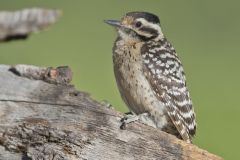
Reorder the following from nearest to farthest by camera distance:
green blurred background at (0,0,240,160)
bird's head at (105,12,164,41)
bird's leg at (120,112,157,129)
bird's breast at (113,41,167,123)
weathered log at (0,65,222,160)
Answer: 1. weathered log at (0,65,222,160)
2. bird's leg at (120,112,157,129)
3. bird's breast at (113,41,167,123)
4. bird's head at (105,12,164,41)
5. green blurred background at (0,0,240,160)

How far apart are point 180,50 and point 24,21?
17.7ft

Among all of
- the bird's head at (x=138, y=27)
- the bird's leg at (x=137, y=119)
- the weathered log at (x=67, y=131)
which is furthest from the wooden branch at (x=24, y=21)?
the bird's leg at (x=137, y=119)

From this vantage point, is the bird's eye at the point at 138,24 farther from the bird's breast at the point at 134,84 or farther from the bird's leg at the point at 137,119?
the bird's leg at the point at 137,119

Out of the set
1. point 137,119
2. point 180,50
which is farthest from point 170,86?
point 180,50

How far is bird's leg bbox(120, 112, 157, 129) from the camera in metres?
8.35

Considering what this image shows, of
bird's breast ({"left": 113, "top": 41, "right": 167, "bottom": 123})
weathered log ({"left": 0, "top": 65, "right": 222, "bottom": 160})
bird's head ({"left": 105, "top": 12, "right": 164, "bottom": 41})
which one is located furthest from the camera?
bird's head ({"left": 105, "top": 12, "right": 164, "bottom": 41})

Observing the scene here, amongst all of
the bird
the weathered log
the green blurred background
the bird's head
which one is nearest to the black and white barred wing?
the bird

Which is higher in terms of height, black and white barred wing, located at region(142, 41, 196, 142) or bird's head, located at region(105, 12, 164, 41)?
bird's head, located at region(105, 12, 164, 41)

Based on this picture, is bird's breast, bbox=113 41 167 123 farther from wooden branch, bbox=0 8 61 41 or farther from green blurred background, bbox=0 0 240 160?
green blurred background, bbox=0 0 240 160

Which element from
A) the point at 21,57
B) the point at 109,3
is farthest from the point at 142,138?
the point at 109,3

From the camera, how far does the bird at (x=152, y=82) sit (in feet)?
30.1

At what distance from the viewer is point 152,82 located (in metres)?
9.27

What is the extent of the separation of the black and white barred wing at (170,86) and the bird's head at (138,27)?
0.16 m

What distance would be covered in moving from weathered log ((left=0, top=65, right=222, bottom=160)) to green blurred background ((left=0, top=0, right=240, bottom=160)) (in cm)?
339
